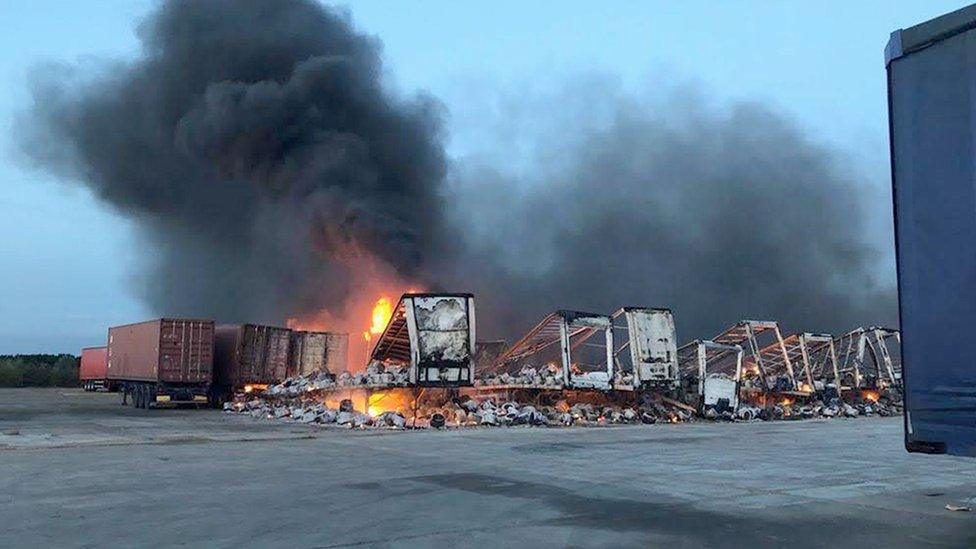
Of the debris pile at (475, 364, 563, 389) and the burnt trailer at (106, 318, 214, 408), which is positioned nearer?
the debris pile at (475, 364, 563, 389)

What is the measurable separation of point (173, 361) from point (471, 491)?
20559mm

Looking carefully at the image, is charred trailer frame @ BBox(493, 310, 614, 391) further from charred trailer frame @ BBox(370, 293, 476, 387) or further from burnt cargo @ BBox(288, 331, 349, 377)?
burnt cargo @ BBox(288, 331, 349, 377)

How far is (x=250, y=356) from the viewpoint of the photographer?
94.0 feet

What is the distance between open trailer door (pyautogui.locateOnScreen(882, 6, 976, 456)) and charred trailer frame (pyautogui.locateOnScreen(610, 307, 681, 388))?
17275 millimetres

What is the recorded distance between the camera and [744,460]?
13.5m

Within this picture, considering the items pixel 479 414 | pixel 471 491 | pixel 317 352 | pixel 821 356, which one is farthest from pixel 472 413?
pixel 821 356

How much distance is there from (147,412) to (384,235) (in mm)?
12634

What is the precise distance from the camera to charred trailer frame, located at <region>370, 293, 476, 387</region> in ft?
70.6

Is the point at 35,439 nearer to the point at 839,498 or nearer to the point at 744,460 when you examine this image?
the point at 744,460

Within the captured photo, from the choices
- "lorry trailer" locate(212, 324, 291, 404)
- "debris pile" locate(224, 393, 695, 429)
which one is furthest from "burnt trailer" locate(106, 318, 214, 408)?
"debris pile" locate(224, 393, 695, 429)

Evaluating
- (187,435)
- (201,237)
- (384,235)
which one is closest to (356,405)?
(187,435)

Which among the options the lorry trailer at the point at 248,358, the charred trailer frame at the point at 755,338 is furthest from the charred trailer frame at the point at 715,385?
the lorry trailer at the point at 248,358

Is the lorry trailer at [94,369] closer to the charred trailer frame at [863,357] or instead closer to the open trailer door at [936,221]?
the charred trailer frame at [863,357]

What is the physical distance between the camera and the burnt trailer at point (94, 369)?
43.1 metres
